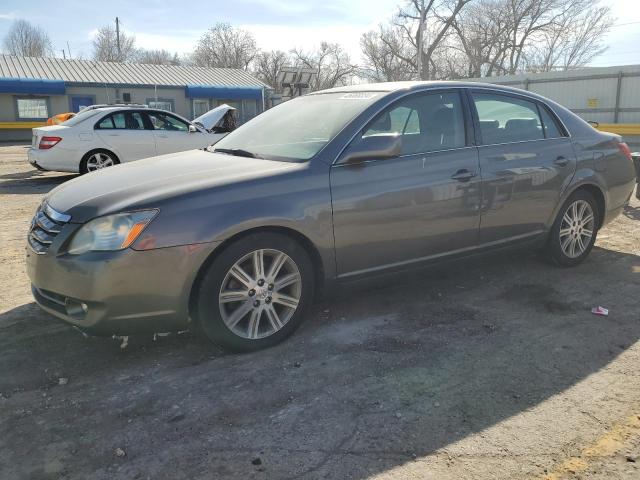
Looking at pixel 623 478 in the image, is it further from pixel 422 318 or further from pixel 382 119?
pixel 382 119

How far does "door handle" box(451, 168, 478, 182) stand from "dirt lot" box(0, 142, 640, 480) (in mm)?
687

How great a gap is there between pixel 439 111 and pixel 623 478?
2.77m

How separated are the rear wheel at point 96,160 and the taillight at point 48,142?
58 cm

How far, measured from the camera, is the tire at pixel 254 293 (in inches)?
126

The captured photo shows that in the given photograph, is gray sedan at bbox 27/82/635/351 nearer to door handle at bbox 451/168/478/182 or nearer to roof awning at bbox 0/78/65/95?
door handle at bbox 451/168/478/182

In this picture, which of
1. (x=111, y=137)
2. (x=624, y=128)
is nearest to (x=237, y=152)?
(x=111, y=137)

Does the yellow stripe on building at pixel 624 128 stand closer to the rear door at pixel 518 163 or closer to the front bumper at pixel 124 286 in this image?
the rear door at pixel 518 163

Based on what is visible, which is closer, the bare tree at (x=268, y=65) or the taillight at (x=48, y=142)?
the taillight at (x=48, y=142)

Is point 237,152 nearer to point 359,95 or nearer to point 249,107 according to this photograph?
point 359,95

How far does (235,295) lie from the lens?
3.29 m

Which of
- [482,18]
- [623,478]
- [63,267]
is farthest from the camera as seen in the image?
[482,18]

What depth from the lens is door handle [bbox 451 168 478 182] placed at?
404cm

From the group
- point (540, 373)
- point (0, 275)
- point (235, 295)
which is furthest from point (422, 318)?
point (0, 275)

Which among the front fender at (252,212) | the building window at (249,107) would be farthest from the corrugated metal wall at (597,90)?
the building window at (249,107)
